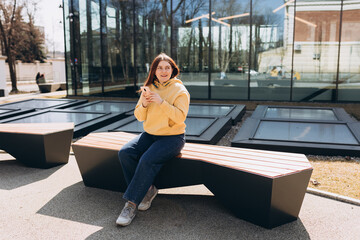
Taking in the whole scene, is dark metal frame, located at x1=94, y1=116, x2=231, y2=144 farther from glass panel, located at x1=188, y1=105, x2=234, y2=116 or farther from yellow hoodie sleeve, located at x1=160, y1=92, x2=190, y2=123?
yellow hoodie sleeve, located at x1=160, y1=92, x2=190, y2=123

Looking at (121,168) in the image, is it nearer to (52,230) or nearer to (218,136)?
(52,230)

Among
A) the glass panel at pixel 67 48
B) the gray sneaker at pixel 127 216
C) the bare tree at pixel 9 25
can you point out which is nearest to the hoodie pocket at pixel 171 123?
the gray sneaker at pixel 127 216

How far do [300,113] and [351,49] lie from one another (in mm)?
4415

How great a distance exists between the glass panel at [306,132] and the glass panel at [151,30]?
7.49 meters

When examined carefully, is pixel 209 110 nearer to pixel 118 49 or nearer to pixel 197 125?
pixel 197 125

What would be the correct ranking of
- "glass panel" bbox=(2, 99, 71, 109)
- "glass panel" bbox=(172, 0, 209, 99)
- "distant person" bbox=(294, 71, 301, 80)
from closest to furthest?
"glass panel" bbox=(2, 99, 71, 109), "distant person" bbox=(294, 71, 301, 80), "glass panel" bbox=(172, 0, 209, 99)

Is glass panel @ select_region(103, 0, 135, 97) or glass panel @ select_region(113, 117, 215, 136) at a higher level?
glass panel @ select_region(103, 0, 135, 97)

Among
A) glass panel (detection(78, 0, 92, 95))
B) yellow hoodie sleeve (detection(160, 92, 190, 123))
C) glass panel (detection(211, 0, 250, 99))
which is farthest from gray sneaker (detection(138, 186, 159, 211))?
glass panel (detection(78, 0, 92, 95))

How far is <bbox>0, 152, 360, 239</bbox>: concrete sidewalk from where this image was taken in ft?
10.6

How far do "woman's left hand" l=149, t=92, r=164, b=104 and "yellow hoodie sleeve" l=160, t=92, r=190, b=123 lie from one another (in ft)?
0.12

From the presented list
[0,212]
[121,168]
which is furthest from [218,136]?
[0,212]

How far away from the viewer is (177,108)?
3609 mm

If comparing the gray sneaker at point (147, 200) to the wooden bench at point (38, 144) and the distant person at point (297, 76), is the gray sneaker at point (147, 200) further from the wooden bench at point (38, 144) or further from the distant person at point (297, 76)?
the distant person at point (297, 76)

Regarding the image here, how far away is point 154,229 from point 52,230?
992 mm
